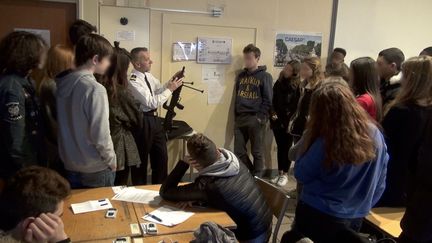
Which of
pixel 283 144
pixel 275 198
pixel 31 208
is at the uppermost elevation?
pixel 31 208

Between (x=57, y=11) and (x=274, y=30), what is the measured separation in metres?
2.31

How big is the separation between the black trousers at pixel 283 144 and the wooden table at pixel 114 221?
2365 mm

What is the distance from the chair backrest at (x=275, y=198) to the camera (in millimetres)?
2096

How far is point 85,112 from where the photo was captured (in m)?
1.97

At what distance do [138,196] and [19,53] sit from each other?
0.96 meters

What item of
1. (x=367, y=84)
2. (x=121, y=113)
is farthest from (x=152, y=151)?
(x=367, y=84)

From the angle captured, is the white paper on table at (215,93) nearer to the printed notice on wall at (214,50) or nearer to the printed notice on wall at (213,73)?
the printed notice on wall at (213,73)

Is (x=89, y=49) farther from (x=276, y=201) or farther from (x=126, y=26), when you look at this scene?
(x=126, y=26)

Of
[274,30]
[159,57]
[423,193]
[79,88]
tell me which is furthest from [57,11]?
[423,193]

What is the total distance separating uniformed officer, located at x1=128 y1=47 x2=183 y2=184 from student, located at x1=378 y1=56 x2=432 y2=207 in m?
1.79

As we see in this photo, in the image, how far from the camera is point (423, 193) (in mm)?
1673

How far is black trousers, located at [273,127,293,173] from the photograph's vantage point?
4.16m

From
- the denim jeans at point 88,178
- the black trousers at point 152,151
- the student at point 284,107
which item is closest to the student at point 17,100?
the denim jeans at point 88,178

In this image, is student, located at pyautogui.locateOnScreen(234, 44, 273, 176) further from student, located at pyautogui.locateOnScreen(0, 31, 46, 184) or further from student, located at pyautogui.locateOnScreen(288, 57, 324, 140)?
student, located at pyautogui.locateOnScreen(0, 31, 46, 184)
